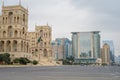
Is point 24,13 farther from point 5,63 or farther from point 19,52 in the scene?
point 5,63

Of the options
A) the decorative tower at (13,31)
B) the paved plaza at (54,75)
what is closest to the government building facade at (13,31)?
the decorative tower at (13,31)

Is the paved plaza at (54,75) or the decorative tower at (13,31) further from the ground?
the decorative tower at (13,31)

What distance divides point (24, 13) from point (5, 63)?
41045 millimetres

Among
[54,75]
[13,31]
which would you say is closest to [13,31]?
[13,31]

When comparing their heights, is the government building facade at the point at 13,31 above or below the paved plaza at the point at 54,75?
above

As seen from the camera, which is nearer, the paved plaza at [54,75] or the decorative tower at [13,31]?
the paved plaza at [54,75]

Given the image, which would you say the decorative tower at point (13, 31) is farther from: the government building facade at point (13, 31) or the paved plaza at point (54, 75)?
the paved plaza at point (54, 75)

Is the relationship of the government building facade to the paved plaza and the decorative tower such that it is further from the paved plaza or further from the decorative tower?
the paved plaza

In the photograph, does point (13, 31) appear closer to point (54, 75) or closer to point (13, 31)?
point (13, 31)

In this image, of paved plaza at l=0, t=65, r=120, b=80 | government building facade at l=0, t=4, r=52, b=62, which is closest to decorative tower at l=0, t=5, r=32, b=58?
government building facade at l=0, t=4, r=52, b=62

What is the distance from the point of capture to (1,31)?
508ft

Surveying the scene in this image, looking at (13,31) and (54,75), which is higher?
(13,31)

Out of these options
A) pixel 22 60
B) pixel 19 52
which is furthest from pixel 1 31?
pixel 22 60

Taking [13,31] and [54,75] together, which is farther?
[13,31]
